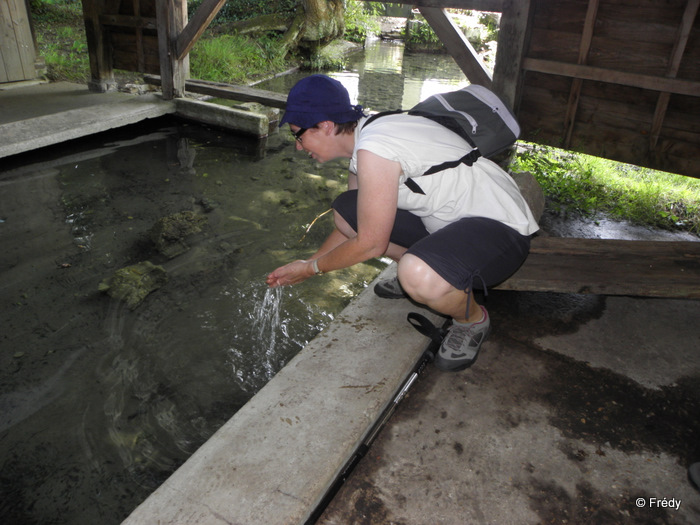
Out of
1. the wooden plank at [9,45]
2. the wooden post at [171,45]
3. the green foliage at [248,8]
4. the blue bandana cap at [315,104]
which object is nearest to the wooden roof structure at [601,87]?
the blue bandana cap at [315,104]

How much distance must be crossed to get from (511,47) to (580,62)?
1.73ft

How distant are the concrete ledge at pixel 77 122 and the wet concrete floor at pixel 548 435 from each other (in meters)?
4.77

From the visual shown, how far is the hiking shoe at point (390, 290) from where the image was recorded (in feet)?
8.05

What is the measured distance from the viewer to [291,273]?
7.14 ft

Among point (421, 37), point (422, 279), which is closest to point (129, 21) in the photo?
point (422, 279)

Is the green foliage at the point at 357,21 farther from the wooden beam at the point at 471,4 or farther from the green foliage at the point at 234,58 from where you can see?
the wooden beam at the point at 471,4

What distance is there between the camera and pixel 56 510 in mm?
1755

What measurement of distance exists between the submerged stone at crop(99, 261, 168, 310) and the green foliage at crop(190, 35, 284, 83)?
6.54 meters

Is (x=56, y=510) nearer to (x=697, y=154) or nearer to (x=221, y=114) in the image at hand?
(x=697, y=154)

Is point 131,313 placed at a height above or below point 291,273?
below

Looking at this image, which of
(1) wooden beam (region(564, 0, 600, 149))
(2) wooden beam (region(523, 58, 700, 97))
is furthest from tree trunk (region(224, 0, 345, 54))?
(1) wooden beam (region(564, 0, 600, 149))

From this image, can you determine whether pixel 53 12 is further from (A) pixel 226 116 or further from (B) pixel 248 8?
(A) pixel 226 116

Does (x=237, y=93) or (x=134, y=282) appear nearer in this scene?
(x=134, y=282)

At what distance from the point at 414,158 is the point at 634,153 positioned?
2.73m
